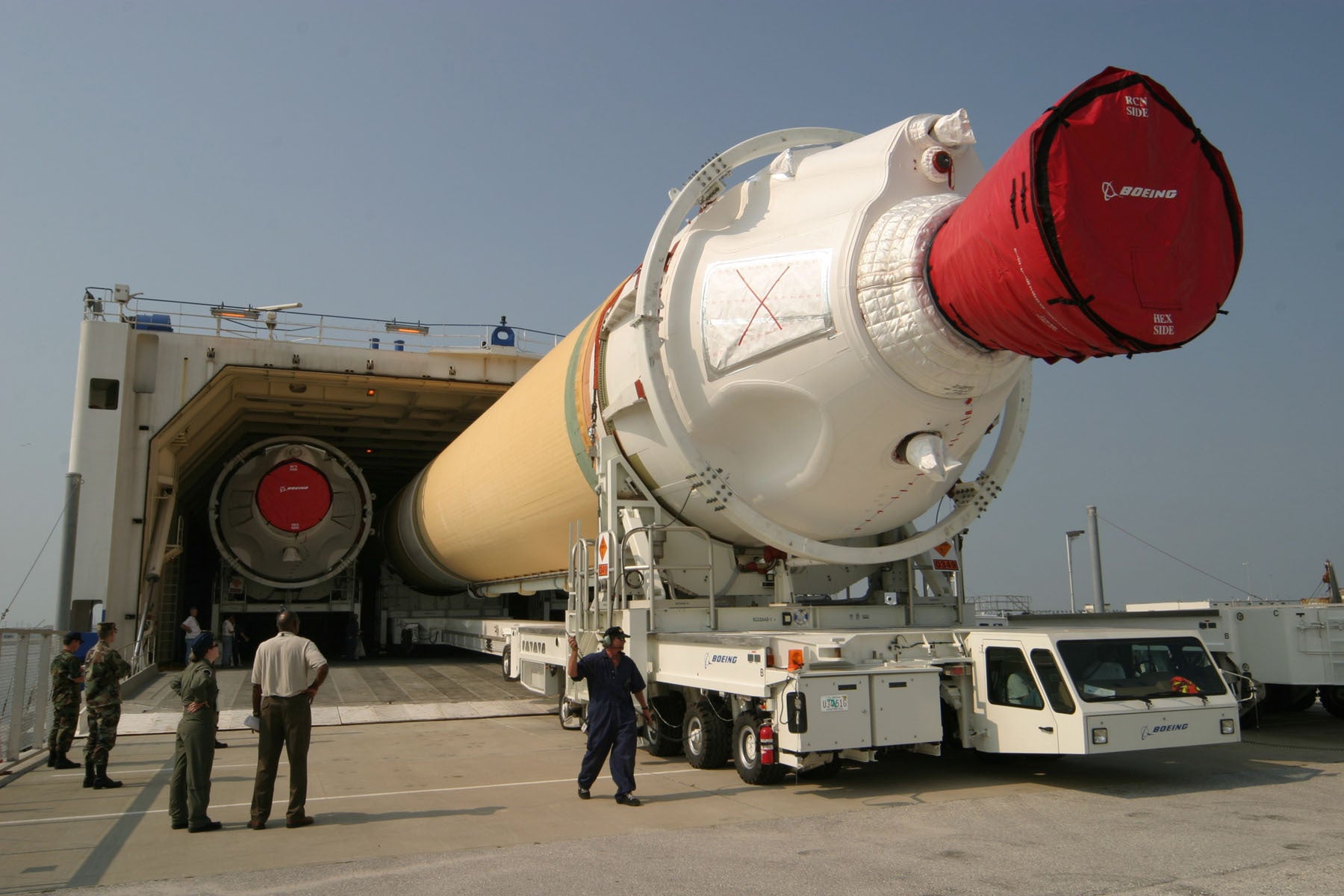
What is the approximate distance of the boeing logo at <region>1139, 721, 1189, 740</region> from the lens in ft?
21.3

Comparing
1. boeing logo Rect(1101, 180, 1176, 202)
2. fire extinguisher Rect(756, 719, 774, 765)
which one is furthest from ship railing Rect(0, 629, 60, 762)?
boeing logo Rect(1101, 180, 1176, 202)

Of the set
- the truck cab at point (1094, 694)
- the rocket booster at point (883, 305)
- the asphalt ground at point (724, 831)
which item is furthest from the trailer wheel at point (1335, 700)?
the rocket booster at point (883, 305)

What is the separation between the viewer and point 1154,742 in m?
6.52

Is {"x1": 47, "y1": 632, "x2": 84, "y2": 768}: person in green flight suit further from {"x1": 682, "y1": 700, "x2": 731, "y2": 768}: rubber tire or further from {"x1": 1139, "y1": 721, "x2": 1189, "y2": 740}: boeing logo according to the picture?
{"x1": 1139, "y1": 721, "x2": 1189, "y2": 740}: boeing logo

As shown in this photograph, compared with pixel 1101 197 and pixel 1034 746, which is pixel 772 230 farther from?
pixel 1034 746

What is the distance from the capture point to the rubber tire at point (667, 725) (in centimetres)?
834

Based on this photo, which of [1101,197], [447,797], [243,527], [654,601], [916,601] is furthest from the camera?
[243,527]

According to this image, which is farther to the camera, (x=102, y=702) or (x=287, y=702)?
(x=102, y=702)

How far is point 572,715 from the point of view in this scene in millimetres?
10367

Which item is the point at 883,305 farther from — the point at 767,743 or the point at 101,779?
the point at 101,779

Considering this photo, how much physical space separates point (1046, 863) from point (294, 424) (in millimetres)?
18874

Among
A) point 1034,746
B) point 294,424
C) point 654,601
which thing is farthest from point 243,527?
point 1034,746

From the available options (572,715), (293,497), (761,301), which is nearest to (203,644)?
(761,301)

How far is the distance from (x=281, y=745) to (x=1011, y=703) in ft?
15.7
